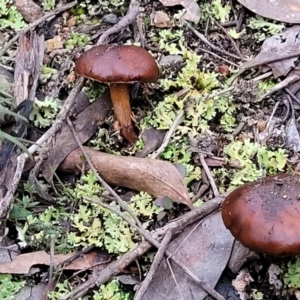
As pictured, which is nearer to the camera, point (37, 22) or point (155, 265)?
point (155, 265)

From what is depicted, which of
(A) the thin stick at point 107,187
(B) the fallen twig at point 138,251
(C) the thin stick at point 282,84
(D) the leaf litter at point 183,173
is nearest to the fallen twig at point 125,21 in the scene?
(D) the leaf litter at point 183,173

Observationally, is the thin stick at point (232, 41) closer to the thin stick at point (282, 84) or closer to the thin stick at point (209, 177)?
the thin stick at point (282, 84)

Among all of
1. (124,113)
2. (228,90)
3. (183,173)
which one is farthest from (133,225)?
(228,90)

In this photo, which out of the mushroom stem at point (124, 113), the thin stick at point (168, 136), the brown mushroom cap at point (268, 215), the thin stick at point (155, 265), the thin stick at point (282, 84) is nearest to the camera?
the brown mushroom cap at point (268, 215)

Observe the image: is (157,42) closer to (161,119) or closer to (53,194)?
(161,119)

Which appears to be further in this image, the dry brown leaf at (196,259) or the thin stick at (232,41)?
the thin stick at (232,41)

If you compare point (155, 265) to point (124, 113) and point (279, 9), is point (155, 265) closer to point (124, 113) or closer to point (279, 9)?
point (124, 113)

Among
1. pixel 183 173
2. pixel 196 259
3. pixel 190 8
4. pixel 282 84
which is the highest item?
pixel 190 8

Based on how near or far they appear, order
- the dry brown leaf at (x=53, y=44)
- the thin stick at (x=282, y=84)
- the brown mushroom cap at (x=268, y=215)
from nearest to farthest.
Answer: the brown mushroom cap at (x=268, y=215), the thin stick at (x=282, y=84), the dry brown leaf at (x=53, y=44)
